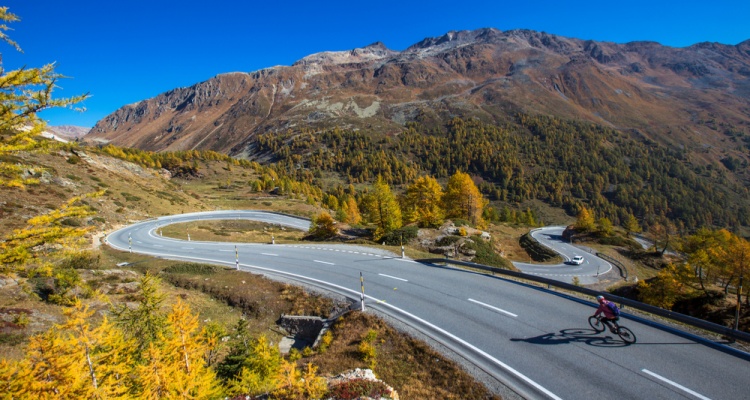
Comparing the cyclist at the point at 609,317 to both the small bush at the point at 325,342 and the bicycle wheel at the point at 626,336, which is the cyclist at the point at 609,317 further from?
the small bush at the point at 325,342

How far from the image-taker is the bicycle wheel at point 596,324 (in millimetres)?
10791

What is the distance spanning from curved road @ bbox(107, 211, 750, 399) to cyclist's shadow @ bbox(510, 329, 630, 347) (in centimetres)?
3

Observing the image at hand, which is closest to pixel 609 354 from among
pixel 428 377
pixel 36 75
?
pixel 428 377

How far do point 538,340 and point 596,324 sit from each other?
224 centimetres

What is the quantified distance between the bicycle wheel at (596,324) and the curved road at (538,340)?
9.1 inches

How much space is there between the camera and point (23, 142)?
629 centimetres

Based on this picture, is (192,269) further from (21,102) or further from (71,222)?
(71,222)

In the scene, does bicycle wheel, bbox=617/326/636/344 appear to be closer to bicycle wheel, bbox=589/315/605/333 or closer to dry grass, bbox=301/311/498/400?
bicycle wheel, bbox=589/315/605/333

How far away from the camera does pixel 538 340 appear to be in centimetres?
1045

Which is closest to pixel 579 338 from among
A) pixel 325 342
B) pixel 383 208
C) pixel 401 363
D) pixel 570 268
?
pixel 401 363

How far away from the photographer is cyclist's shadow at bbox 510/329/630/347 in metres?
10.2

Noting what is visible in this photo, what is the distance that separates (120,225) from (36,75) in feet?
175

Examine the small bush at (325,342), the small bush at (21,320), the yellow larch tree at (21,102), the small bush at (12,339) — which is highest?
the yellow larch tree at (21,102)

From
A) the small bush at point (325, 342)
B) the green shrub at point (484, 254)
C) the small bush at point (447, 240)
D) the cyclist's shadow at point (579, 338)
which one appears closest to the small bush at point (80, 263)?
the small bush at point (325, 342)
